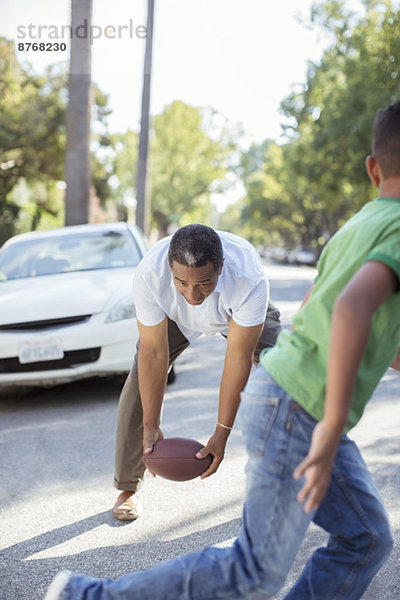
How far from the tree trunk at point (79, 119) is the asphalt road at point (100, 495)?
7.77 m

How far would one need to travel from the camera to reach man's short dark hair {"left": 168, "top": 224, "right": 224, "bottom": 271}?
2.76m

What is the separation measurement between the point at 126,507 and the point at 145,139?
54.5ft

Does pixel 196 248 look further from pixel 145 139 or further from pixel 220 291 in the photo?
pixel 145 139

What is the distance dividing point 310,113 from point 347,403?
3495 centimetres

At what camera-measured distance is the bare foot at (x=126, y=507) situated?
12.1 feet

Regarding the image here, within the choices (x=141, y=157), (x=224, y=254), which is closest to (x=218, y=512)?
(x=224, y=254)

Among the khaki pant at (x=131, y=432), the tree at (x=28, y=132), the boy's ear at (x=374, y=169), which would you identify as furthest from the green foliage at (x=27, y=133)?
the boy's ear at (x=374, y=169)

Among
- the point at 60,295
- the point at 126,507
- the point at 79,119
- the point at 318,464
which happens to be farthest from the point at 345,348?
the point at 79,119

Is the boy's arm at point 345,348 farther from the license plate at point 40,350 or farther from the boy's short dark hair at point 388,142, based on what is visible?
the license plate at point 40,350

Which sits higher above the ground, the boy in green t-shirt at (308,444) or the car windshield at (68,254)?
the boy in green t-shirt at (308,444)

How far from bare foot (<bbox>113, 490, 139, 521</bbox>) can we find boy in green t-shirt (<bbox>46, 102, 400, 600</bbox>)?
160cm

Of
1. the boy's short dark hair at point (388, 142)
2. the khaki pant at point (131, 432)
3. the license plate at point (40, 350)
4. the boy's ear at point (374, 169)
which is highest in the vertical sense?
the boy's short dark hair at point (388, 142)

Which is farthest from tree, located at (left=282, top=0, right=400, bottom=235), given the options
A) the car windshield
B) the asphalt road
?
the asphalt road

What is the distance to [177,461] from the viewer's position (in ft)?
10.2
